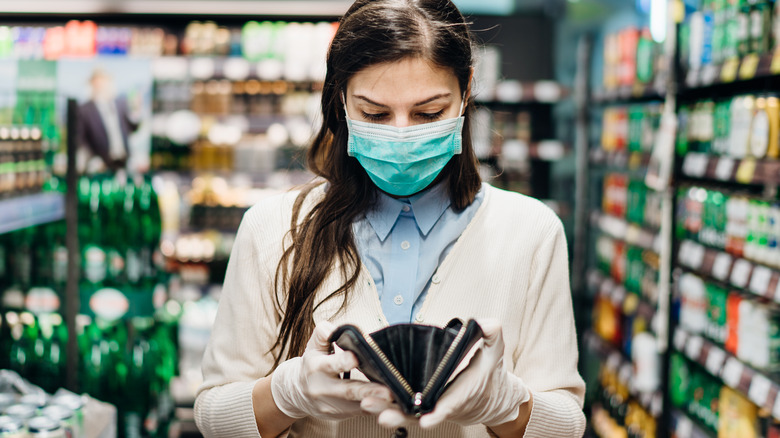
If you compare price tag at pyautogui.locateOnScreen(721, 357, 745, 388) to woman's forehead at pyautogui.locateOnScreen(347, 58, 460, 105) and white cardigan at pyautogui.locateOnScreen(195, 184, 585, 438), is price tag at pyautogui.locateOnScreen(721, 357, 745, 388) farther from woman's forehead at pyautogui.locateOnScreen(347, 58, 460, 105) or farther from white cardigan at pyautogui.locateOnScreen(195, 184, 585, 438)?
woman's forehead at pyautogui.locateOnScreen(347, 58, 460, 105)

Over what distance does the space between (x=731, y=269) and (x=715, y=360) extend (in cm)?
36

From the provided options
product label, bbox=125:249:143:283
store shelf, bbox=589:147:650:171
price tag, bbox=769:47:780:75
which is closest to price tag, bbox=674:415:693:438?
store shelf, bbox=589:147:650:171

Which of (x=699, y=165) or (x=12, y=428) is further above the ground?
(x=699, y=165)

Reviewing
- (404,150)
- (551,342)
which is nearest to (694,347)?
(551,342)

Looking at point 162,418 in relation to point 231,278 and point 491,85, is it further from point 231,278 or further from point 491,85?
point 491,85

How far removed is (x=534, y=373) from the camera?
1.33m

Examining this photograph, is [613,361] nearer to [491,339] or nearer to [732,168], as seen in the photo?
[732,168]

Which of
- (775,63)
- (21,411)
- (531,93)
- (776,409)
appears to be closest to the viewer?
(21,411)

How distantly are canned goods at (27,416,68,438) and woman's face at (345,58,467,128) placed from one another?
91 centimetres

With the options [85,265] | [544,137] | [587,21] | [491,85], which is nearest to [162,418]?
[85,265]

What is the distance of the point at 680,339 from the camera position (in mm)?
3266

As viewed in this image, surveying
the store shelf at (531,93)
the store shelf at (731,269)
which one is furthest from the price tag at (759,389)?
the store shelf at (531,93)

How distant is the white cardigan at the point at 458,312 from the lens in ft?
4.27

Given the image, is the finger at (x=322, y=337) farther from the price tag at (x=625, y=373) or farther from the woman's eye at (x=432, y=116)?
the price tag at (x=625, y=373)
